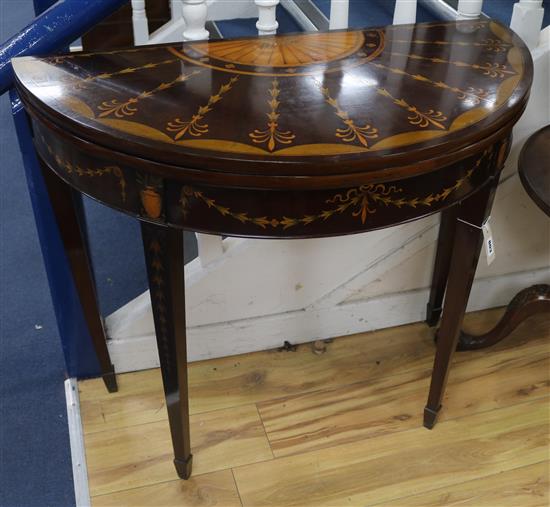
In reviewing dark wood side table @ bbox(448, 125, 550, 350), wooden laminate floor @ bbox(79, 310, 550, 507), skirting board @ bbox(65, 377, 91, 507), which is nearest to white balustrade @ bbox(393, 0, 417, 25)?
dark wood side table @ bbox(448, 125, 550, 350)

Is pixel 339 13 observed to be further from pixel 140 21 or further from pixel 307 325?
pixel 140 21

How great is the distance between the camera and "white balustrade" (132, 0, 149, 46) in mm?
2170

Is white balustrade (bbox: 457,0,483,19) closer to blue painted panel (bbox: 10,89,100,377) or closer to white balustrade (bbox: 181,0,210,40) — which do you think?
→ white balustrade (bbox: 181,0,210,40)

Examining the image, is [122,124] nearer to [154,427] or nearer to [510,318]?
[154,427]

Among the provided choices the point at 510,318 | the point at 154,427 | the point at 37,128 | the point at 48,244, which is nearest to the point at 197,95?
the point at 37,128

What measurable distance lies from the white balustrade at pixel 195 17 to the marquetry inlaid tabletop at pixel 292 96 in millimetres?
131

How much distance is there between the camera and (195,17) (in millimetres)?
1312

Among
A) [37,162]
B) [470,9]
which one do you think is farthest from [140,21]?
[470,9]

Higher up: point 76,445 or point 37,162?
point 37,162

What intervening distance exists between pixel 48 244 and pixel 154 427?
47 centimetres

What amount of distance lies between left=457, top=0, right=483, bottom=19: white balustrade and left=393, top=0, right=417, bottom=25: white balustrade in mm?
95

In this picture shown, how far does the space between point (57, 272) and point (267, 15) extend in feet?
2.26

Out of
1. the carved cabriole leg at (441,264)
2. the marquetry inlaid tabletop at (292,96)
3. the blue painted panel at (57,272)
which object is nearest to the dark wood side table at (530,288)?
the carved cabriole leg at (441,264)

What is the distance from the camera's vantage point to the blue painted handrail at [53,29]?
1.16m
